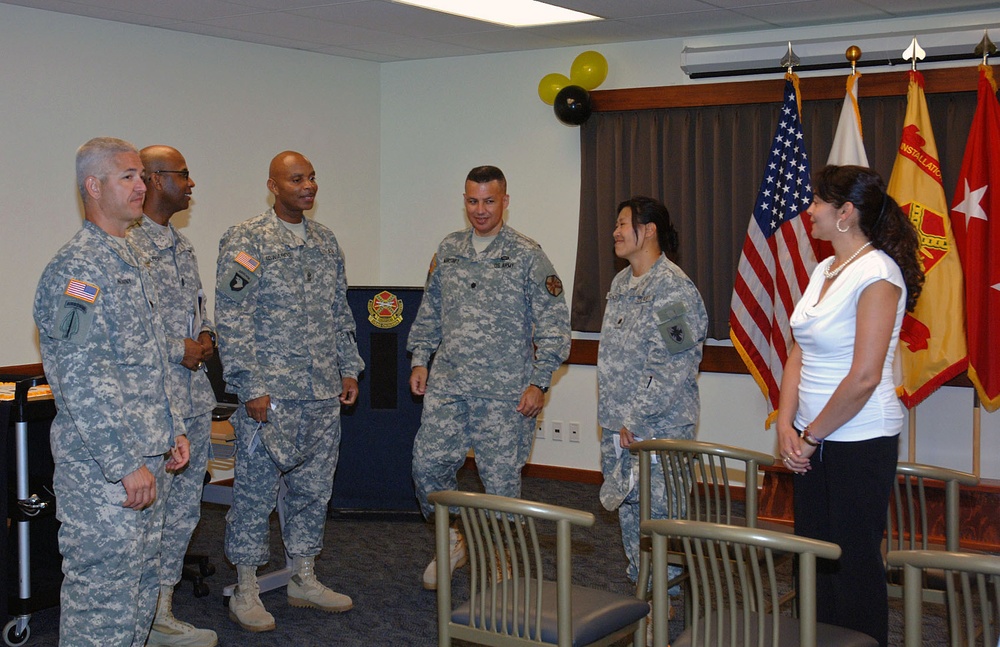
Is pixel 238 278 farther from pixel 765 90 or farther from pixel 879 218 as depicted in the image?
pixel 765 90

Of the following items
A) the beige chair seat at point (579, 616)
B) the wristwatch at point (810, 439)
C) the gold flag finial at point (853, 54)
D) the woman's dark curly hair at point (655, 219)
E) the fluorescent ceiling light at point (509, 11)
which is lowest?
the beige chair seat at point (579, 616)

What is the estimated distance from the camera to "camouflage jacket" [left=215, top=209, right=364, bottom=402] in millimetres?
3832

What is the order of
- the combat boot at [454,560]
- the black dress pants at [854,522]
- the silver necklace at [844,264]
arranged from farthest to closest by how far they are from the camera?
the combat boot at [454,560]
the silver necklace at [844,264]
the black dress pants at [854,522]

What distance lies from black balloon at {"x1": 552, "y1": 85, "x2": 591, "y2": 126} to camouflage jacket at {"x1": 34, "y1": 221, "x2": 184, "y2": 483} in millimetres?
3769

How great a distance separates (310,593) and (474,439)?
0.92 meters

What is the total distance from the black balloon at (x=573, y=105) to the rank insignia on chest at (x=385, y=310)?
1655 mm

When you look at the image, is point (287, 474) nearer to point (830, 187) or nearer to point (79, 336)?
point (79, 336)

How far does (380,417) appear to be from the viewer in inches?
219

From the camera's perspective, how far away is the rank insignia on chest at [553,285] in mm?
4145

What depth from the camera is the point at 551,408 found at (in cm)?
668

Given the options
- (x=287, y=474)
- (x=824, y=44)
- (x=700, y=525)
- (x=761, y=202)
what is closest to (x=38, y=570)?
(x=287, y=474)

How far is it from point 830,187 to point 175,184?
221cm

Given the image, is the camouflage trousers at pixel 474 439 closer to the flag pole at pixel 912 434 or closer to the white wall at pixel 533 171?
the flag pole at pixel 912 434

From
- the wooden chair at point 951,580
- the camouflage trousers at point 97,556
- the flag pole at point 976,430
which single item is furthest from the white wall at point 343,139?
the wooden chair at point 951,580
